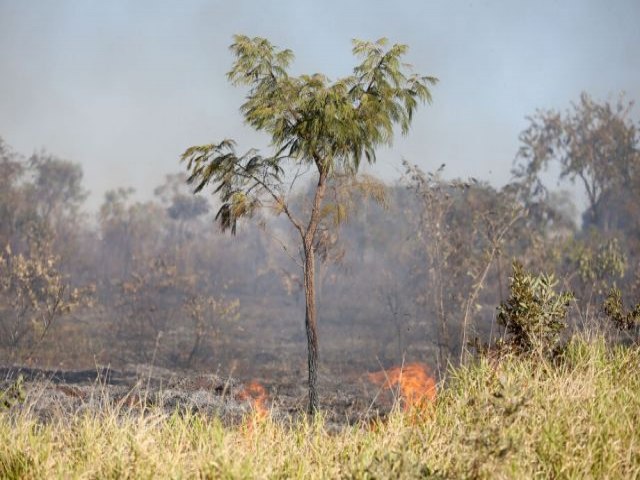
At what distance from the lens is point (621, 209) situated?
44.3 meters

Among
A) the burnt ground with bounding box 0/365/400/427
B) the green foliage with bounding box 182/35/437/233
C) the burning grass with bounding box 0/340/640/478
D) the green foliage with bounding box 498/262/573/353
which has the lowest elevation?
the burnt ground with bounding box 0/365/400/427

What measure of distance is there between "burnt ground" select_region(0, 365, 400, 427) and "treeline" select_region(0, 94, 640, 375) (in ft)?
3.57

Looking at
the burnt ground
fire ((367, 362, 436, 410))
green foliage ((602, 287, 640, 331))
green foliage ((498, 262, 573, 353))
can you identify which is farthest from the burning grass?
fire ((367, 362, 436, 410))

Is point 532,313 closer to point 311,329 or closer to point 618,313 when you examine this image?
point 618,313

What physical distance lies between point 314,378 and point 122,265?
46617 millimetres

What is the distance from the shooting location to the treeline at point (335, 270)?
1939cm

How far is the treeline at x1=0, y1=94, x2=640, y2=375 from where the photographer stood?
1939 cm

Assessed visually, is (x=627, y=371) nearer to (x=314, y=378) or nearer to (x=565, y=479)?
(x=565, y=479)

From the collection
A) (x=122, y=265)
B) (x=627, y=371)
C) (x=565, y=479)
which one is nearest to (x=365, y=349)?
(x=627, y=371)

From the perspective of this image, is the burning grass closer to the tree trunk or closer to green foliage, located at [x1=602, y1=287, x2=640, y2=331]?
green foliage, located at [x1=602, y1=287, x2=640, y2=331]

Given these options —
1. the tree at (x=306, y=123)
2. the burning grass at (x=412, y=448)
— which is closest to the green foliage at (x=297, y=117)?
the tree at (x=306, y=123)

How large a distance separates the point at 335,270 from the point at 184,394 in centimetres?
4260

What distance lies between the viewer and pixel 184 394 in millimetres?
11727

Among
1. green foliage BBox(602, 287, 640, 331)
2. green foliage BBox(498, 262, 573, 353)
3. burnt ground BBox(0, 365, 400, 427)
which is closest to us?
green foliage BBox(498, 262, 573, 353)
